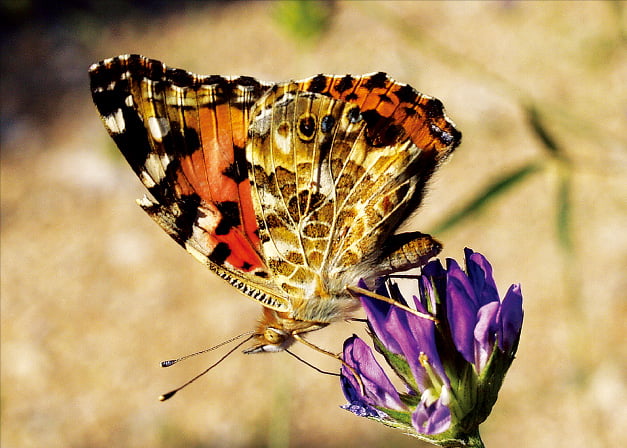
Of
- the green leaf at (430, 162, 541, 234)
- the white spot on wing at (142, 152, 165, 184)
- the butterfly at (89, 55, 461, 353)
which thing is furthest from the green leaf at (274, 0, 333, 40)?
the white spot on wing at (142, 152, 165, 184)

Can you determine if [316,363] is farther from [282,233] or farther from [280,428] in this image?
[282,233]

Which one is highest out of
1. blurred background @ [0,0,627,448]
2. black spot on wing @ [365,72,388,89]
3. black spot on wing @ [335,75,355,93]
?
blurred background @ [0,0,627,448]

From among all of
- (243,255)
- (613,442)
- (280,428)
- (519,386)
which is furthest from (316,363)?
(243,255)

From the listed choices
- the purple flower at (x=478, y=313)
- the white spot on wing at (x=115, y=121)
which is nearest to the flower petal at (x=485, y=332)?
the purple flower at (x=478, y=313)

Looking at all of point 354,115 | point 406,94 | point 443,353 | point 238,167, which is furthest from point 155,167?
point 443,353

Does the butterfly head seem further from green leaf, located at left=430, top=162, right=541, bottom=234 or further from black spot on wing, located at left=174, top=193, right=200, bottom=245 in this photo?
green leaf, located at left=430, top=162, right=541, bottom=234

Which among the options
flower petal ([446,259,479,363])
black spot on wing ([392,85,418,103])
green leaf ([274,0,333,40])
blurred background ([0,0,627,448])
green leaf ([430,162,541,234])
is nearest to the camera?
flower petal ([446,259,479,363])

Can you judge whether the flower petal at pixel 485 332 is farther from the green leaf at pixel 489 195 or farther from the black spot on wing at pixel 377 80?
the green leaf at pixel 489 195
